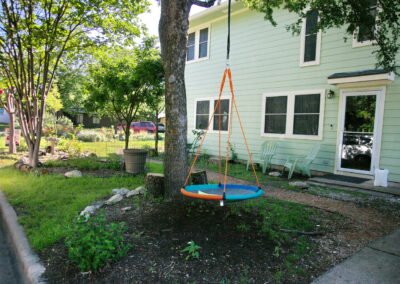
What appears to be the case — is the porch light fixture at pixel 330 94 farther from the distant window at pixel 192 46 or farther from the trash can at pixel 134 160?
the distant window at pixel 192 46

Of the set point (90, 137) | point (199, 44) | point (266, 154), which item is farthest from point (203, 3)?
point (90, 137)

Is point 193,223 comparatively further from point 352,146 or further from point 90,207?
point 352,146

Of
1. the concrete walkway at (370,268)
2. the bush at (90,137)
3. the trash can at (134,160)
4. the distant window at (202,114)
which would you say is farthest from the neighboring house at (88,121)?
the concrete walkway at (370,268)

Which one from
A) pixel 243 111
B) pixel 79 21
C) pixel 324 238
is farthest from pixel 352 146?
pixel 79 21

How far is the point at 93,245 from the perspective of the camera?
2395 millimetres

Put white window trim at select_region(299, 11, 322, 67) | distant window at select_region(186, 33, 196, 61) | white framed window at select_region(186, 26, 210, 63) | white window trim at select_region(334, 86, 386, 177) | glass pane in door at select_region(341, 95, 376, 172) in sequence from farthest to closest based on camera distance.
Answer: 1. distant window at select_region(186, 33, 196, 61)
2. white framed window at select_region(186, 26, 210, 63)
3. white window trim at select_region(299, 11, 322, 67)
4. glass pane in door at select_region(341, 95, 376, 172)
5. white window trim at select_region(334, 86, 386, 177)

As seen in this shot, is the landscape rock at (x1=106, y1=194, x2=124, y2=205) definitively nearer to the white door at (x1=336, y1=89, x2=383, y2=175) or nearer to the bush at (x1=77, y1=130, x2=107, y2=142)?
the white door at (x1=336, y1=89, x2=383, y2=175)

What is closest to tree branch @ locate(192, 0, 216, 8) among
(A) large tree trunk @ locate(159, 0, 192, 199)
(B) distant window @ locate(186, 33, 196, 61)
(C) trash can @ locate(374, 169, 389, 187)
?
(A) large tree trunk @ locate(159, 0, 192, 199)

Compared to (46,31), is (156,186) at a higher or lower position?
lower

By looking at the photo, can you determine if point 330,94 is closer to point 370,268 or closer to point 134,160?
point 134,160

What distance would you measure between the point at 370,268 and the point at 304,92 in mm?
5878

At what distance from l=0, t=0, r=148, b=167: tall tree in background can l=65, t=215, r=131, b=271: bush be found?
216 inches

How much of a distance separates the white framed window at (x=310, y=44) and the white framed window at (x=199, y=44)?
4.00 metres

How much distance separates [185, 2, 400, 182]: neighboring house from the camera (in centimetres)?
622
